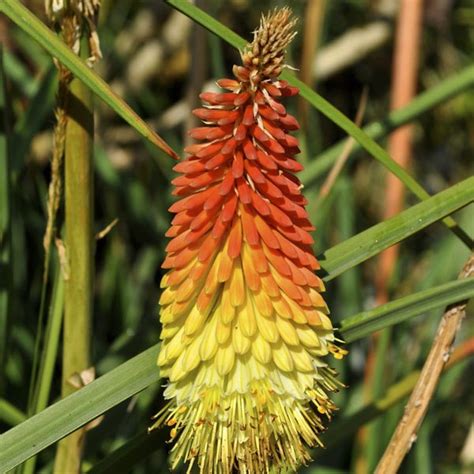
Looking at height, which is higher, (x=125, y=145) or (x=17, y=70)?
(x=125, y=145)

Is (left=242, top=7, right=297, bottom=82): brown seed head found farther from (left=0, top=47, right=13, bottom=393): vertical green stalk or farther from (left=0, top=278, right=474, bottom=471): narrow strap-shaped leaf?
(left=0, top=47, right=13, bottom=393): vertical green stalk

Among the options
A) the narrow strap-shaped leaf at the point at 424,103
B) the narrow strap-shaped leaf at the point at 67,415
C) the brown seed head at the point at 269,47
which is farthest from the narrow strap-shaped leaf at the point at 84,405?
the narrow strap-shaped leaf at the point at 424,103

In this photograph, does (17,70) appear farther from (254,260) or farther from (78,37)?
(254,260)

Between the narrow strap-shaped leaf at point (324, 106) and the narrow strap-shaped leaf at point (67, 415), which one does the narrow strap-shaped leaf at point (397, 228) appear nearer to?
the narrow strap-shaped leaf at point (324, 106)

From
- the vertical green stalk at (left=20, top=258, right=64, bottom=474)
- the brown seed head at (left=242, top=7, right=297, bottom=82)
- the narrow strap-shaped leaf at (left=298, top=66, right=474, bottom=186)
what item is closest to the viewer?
the brown seed head at (left=242, top=7, right=297, bottom=82)

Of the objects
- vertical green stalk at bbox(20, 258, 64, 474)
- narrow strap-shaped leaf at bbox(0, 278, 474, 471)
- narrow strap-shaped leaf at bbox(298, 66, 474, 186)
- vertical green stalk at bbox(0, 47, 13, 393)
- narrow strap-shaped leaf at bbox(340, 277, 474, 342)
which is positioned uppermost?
vertical green stalk at bbox(0, 47, 13, 393)

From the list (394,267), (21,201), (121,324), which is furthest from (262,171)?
(121,324)

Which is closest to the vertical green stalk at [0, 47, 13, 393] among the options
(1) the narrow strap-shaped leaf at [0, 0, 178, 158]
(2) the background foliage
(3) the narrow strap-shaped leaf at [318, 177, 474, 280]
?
(2) the background foliage
